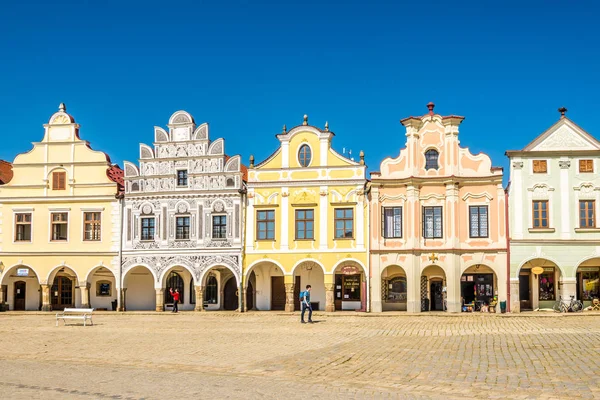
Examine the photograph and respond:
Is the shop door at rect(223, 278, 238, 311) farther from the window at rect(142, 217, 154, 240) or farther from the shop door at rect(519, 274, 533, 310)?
the shop door at rect(519, 274, 533, 310)

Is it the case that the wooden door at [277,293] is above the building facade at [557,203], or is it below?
below

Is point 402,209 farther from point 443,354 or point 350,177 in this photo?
point 443,354

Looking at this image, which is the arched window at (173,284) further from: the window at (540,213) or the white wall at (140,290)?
the window at (540,213)

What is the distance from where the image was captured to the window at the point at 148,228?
43312 millimetres

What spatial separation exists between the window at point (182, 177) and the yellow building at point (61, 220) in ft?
12.8

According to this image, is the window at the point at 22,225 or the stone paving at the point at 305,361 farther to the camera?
the window at the point at 22,225

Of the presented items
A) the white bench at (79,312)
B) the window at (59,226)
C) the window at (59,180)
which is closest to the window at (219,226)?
the window at (59,226)

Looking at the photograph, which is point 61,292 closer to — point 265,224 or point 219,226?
point 219,226

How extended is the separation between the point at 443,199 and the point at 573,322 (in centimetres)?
1116

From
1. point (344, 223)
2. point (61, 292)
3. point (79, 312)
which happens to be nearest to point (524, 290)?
point (344, 223)

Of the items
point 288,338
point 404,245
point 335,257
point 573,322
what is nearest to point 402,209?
point 404,245

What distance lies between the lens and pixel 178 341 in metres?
23.1

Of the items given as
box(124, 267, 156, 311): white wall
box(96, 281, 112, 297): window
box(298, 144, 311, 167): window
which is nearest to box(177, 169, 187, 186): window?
box(124, 267, 156, 311): white wall

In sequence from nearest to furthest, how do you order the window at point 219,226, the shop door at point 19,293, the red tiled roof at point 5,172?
1. the window at point 219,226
2. the shop door at point 19,293
3. the red tiled roof at point 5,172
